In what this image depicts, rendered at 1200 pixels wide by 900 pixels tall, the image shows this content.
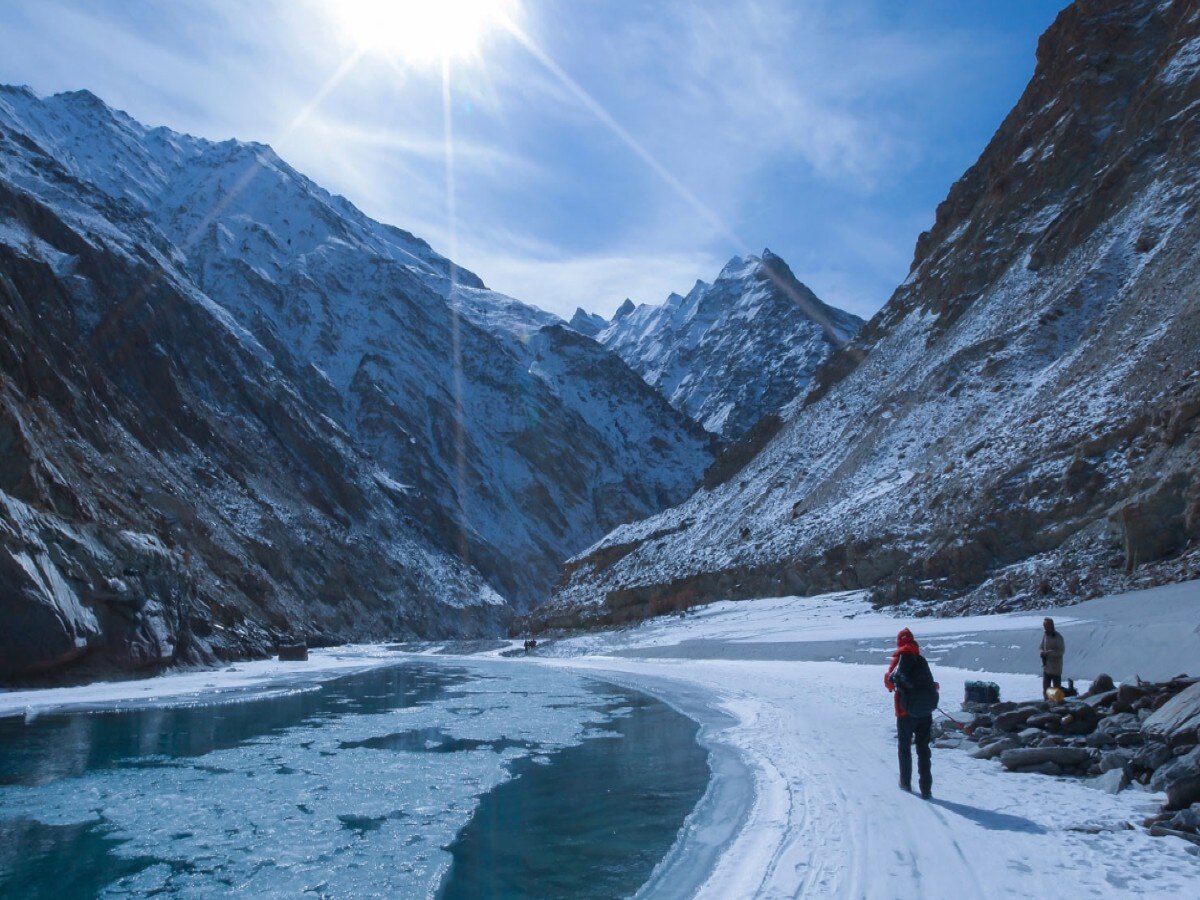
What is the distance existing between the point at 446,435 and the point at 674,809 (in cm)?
12185

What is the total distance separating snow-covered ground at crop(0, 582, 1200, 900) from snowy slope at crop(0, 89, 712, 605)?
86.3 metres

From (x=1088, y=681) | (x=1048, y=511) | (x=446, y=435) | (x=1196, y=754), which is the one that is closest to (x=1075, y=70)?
(x=1048, y=511)

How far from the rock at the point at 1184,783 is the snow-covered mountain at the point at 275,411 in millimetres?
25076

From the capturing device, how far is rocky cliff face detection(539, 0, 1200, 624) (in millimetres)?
27328

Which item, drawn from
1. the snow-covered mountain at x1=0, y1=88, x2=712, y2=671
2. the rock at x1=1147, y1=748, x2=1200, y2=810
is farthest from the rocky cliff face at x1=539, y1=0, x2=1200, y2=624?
the snow-covered mountain at x1=0, y1=88, x2=712, y2=671

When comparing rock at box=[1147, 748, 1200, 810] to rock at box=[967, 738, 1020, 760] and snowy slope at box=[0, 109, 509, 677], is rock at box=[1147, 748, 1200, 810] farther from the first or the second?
snowy slope at box=[0, 109, 509, 677]

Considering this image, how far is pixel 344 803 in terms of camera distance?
10.8 meters

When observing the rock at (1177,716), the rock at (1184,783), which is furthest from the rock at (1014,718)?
the rock at (1184,783)

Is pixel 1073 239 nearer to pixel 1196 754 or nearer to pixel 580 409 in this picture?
pixel 1196 754

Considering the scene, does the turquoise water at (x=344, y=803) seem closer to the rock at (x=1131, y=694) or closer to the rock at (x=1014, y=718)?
the rock at (x=1014, y=718)

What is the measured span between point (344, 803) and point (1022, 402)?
116ft

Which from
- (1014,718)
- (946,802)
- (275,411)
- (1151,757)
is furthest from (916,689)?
(275,411)

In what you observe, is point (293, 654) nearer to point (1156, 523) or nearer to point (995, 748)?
point (1156, 523)

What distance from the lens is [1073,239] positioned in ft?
149
